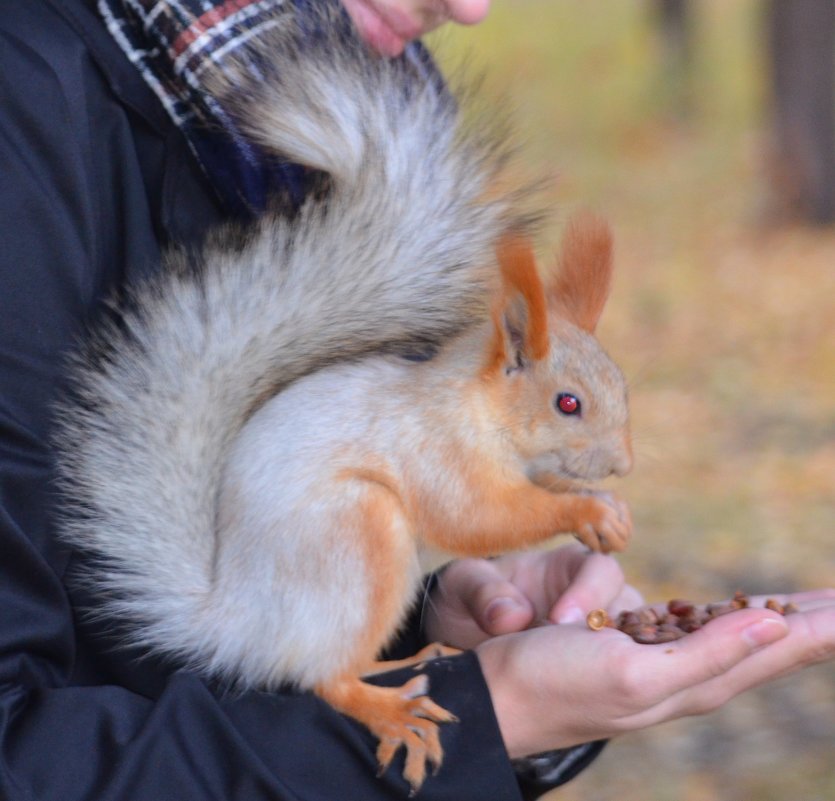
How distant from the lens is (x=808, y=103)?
477 centimetres

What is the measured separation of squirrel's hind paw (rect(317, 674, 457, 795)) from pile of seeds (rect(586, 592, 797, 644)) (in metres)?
0.15

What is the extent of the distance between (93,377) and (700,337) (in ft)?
11.1

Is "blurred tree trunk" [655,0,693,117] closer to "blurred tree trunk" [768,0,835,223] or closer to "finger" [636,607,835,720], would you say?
"blurred tree trunk" [768,0,835,223]

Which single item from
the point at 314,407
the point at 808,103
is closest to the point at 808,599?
the point at 314,407

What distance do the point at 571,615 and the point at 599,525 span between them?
9cm

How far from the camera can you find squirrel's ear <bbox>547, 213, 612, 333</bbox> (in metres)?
1.08

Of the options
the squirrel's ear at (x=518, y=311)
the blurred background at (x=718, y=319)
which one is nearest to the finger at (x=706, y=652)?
the squirrel's ear at (x=518, y=311)

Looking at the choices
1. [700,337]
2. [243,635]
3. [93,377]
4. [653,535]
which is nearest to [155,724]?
[243,635]

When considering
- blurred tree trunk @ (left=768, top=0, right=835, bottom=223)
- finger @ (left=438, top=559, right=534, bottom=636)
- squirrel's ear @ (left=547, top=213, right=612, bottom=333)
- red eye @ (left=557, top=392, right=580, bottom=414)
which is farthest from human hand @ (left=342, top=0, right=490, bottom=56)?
blurred tree trunk @ (left=768, top=0, right=835, bottom=223)

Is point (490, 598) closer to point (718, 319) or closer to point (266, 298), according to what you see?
point (266, 298)

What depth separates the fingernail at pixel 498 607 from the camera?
1104 millimetres

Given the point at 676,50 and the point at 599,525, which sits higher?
the point at 599,525

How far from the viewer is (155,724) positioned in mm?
852

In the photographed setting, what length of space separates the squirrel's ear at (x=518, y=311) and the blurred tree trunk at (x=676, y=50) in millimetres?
6411
